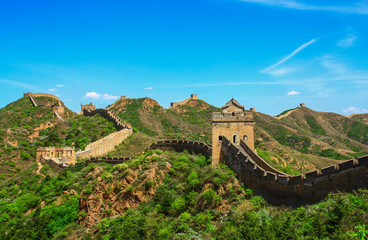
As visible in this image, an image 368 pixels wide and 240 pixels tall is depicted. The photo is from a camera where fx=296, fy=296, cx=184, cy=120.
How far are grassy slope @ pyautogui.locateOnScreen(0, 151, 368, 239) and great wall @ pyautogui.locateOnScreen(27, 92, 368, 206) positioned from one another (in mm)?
622

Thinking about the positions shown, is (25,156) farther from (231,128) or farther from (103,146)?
(231,128)

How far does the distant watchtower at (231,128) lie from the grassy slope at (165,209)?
5.45 feet

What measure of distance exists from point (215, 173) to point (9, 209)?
21106 mm

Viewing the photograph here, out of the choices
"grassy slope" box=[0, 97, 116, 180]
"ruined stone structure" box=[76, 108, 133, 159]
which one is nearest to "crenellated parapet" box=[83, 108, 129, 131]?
"ruined stone structure" box=[76, 108, 133, 159]

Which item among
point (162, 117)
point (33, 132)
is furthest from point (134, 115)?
point (33, 132)

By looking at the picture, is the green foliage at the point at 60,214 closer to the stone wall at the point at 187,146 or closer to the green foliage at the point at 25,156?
the stone wall at the point at 187,146

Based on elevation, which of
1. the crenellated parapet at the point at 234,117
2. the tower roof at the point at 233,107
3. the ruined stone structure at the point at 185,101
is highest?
the ruined stone structure at the point at 185,101

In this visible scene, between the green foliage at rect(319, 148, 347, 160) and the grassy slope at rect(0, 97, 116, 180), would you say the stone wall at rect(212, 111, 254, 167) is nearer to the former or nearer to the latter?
the grassy slope at rect(0, 97, 116, 180)

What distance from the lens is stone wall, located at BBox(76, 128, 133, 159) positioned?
3822cm

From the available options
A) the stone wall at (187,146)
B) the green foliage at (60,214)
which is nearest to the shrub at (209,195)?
the stone wall at (187,146)

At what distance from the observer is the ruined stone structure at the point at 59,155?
120 feet

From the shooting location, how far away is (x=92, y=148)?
38594mm

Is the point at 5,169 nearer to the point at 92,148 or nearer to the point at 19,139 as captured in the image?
the point at 19,139

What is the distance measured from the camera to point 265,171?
17172 mm
